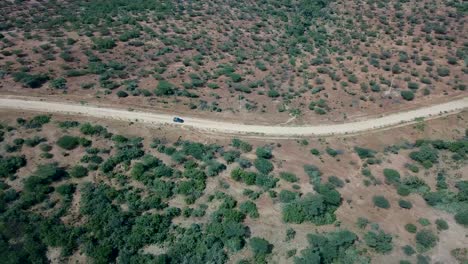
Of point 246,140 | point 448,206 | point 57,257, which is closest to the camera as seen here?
point 57,257

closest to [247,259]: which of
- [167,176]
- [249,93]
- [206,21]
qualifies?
[167,176]

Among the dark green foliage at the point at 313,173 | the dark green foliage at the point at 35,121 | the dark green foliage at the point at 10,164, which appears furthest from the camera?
the dark green foliage at the point at 35,121

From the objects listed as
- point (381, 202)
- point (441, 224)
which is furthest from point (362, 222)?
point (441, 224)

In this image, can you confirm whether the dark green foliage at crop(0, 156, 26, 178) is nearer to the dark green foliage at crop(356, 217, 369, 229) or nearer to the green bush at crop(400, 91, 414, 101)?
the dark green foliage at crop(356, 217, 369, 229)

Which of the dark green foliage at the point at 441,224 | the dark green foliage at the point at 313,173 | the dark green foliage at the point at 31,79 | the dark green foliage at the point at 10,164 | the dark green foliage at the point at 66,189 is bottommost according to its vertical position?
the dark green foliage at the point at 441,224

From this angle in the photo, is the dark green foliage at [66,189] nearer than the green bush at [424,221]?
Yes

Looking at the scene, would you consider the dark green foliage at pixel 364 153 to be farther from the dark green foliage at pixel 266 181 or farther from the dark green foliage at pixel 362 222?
the dark green foliage at pixel 266 181

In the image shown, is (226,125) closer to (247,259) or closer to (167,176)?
(167,176)

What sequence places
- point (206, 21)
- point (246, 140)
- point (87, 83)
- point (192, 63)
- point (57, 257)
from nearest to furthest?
point (57, 257), point (246, 140), point (87, 83), point (192, 63), point (206, 21)

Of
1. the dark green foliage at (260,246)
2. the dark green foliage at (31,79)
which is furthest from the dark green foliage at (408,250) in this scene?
the dark green foliage at (31,79)
